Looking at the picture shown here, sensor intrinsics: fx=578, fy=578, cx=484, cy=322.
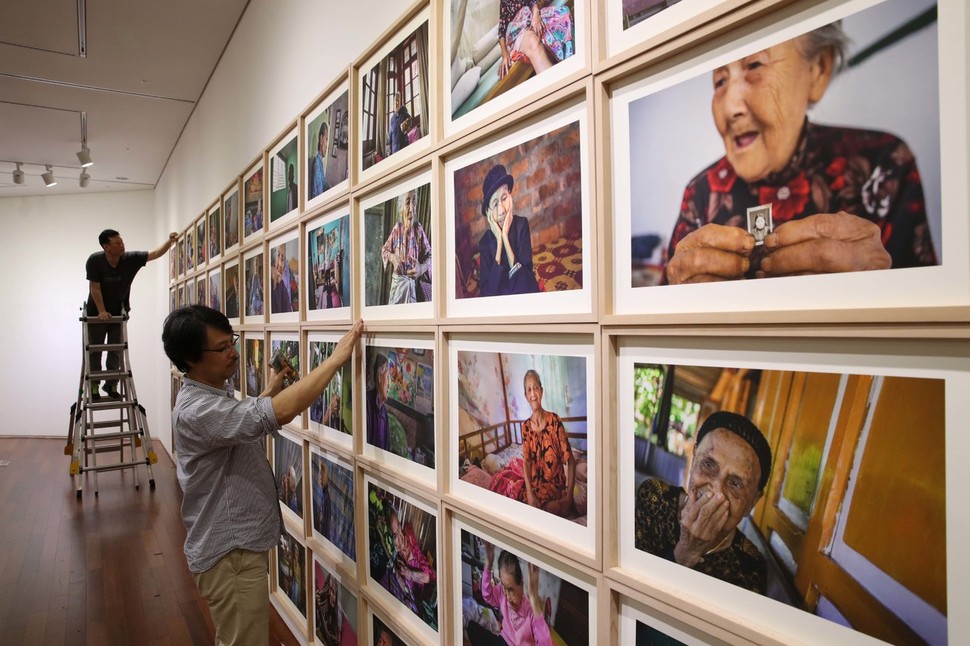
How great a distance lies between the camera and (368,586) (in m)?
1.82

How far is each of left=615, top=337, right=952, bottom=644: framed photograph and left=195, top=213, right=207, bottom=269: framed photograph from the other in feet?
13.6

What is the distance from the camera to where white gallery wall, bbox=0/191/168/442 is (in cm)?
833

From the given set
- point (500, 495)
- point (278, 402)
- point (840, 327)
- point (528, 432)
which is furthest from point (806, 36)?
point (278, 402)

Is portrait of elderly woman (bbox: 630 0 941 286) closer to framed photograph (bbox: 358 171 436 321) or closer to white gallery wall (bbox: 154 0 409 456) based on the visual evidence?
framed photograph (bbox: 358 171 436 321)

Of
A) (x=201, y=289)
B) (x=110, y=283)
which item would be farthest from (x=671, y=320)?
(x=110, y=283)

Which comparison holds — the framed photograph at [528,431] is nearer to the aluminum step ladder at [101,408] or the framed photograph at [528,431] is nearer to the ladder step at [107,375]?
the aluminum step ladder at [101,408]

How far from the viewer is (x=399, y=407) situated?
1.63 m

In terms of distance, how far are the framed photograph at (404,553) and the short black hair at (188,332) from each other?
650 millimetres

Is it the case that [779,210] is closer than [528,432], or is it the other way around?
[779,210]

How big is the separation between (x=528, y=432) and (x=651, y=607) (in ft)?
1.24

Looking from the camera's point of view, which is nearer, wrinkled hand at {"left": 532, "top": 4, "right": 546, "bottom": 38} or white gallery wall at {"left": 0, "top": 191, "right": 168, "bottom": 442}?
wrinkled hand at {"left": 532, "top": 4, "right": 546, "bottom": 38}

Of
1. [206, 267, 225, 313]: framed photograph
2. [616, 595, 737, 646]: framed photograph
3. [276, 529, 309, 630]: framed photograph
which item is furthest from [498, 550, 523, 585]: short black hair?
[206, 267, 225, 313]: framed photograph

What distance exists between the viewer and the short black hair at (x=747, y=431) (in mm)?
748

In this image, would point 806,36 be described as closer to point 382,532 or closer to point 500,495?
point 500,495
